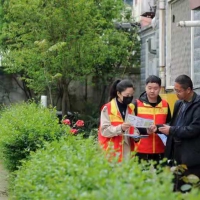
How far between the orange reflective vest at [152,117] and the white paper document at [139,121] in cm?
24

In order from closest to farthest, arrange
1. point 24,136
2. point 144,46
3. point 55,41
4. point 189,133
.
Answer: point 189,133
point 24,136
point 55,41
point 144,46

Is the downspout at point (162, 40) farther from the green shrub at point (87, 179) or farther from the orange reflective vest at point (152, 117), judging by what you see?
the green shrub at point (87, 179)

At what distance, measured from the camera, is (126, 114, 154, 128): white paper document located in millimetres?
6444

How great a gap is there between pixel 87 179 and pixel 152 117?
9.24 ft

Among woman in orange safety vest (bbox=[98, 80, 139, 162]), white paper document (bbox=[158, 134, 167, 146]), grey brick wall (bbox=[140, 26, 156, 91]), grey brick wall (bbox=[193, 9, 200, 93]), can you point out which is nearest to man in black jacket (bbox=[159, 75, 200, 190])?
white paper document (bbox=[158, 134, 167, 146])

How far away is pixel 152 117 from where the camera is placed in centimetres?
677

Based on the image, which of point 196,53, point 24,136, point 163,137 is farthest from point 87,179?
point 196,53

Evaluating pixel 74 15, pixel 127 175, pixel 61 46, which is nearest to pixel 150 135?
pixel 127 175

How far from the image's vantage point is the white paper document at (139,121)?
6.44m

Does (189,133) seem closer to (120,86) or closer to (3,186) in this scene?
(120,86)

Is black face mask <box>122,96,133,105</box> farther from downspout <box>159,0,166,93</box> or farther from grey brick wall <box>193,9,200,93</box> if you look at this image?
downspout <box>159,0,166,93</box>

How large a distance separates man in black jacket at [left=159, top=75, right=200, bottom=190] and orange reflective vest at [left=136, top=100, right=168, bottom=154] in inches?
12.1

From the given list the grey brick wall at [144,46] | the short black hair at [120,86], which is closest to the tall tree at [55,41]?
the grey brick wall at [144,46]

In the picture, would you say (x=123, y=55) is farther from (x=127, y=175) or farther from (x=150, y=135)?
(x=127, y=175)
